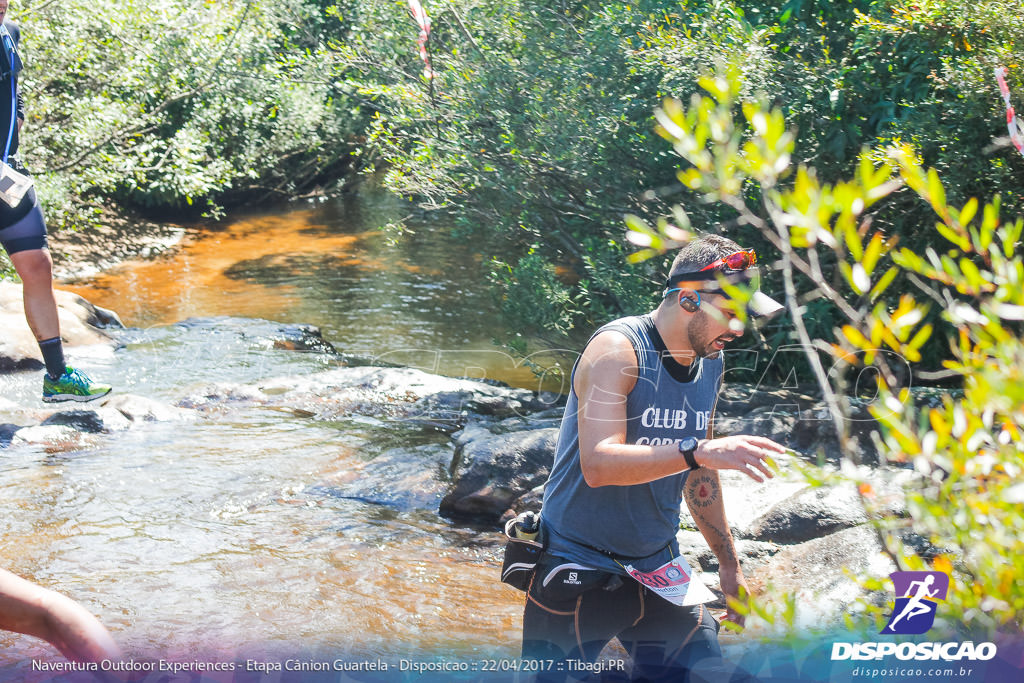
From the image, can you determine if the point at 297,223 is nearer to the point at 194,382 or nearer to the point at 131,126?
the point at 131,126

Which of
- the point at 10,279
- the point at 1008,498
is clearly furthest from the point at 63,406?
the point at 1008,498

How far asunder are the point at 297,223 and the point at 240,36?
4500 mm

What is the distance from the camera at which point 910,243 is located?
714 cm

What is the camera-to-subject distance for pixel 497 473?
19.9ft

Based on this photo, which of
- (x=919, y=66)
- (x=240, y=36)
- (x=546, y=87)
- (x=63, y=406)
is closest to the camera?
(x=919, y=66)

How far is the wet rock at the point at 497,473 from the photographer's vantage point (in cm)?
595

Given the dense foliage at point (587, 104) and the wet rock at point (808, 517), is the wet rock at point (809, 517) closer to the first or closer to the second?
the wet rock at point (808, 517)

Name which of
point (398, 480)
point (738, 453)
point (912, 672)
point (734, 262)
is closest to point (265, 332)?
point (398, 480)

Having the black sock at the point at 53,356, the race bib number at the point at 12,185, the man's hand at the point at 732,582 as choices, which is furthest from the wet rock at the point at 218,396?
the man's hand at the point at 732,582

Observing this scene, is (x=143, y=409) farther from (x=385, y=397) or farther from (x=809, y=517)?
(x=809, y=517)

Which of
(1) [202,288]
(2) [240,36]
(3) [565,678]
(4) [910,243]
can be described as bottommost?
(1) [202,288]

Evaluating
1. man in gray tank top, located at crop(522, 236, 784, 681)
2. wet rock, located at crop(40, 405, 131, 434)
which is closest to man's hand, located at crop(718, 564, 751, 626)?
man in gray tank top, located at crop(522, 236, 784, 681)

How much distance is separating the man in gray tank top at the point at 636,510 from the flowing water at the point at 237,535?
1559 mm

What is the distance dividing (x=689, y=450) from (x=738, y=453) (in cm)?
17
